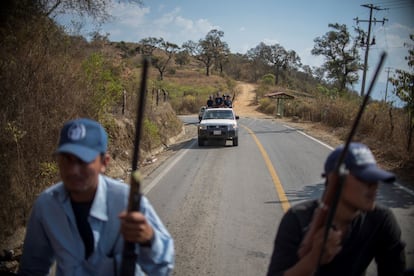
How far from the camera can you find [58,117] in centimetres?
762

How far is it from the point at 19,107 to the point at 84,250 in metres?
5.27

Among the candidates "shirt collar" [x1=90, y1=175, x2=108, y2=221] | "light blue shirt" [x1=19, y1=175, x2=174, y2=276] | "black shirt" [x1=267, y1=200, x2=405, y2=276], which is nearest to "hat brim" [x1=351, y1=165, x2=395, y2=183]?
"black shirt" [x1=267, y1=200, x2=405, y2=276]

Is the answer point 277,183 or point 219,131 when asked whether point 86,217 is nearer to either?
point 277,183

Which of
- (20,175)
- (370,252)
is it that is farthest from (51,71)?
(370,252)

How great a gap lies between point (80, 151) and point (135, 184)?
2.36 feet

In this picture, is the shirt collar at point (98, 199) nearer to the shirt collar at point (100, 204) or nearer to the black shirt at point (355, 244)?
the shirt collar at point (100, 204)

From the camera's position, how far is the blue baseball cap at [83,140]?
7.07 feet

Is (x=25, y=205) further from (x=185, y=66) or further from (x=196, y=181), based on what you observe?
(x=185, y=66)

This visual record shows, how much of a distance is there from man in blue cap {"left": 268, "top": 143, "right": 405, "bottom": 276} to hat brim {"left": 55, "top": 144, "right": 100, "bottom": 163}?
3.62ft

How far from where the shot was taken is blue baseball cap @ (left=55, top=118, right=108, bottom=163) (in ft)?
7.07

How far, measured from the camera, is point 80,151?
7.06ft

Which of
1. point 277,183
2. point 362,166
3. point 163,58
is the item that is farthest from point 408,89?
point 163,58

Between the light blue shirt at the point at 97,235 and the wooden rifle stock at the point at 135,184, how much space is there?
317mm

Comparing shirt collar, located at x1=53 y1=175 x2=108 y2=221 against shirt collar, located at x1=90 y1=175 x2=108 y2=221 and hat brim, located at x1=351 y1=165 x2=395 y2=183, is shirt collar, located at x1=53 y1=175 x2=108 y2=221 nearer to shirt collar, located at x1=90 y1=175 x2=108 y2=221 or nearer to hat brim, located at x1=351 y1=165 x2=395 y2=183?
shirt collar, located at x1=90 y1=175 x2=108 y2=221
